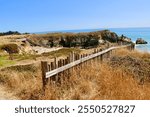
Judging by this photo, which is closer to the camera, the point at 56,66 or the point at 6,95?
the point at 56,66

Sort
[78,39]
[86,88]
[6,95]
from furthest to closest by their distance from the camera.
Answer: [78,39] → [6,95] → [86,88]

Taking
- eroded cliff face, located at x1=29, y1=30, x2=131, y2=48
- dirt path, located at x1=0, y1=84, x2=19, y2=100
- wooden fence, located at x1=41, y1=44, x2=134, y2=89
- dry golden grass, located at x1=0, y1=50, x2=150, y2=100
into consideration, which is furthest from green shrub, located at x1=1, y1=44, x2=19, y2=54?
eroded cliff face, located at x1=29, y1=30, x2=131, y2=48

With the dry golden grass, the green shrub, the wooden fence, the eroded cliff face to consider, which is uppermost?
the wooden fence

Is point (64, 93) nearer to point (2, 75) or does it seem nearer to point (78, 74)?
point (78, 74)

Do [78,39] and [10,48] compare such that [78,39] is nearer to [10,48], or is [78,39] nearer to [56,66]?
[10,48]

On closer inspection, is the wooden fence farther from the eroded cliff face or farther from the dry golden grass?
the eroded cliff face

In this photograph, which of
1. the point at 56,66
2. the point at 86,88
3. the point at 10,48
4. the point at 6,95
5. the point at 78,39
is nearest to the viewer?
the point at 86,88

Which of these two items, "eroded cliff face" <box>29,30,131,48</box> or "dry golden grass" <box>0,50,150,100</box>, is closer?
"dry golden grass" <box>0,50,150,100</box>

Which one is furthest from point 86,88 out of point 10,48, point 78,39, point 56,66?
point 78,39

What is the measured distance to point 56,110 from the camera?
6.22m

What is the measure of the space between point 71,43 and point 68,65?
52.4 metres

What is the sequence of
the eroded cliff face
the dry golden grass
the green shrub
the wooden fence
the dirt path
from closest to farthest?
the dry golden grass
the wooden fence
the dirt path
the green shrub
the eroded cliff face

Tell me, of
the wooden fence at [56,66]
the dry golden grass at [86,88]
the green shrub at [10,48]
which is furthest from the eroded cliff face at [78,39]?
the dry golden grass at [86,88]

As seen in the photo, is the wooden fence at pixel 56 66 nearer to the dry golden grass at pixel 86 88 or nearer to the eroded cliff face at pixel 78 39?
the dry golden grass at pixel 86 88
